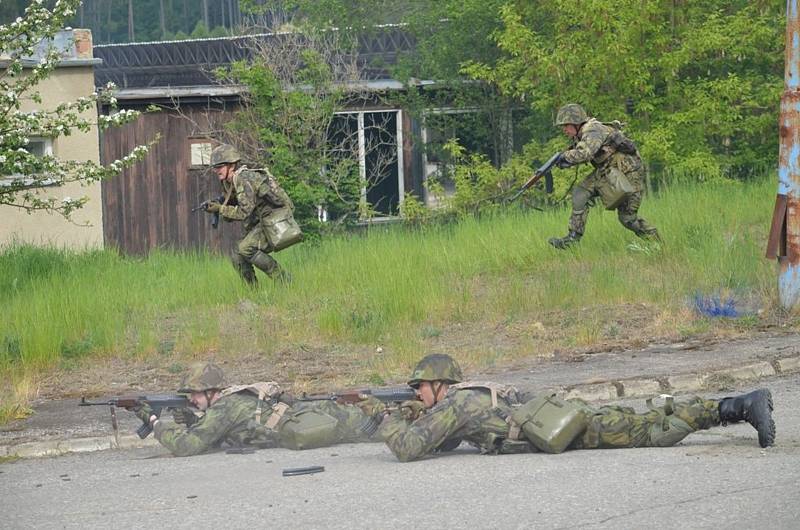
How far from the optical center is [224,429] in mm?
8656

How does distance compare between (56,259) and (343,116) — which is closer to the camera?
(56,259)

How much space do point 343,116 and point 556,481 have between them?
19461mm

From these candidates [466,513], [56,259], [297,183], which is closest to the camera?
[466,513]

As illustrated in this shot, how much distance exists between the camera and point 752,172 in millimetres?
22391

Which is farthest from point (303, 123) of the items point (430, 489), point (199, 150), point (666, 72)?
point (430, 489)

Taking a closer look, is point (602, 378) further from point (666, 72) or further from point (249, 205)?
point (666, 72)

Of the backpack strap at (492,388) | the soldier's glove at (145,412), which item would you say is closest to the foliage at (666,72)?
the backpack strap at (492,388)

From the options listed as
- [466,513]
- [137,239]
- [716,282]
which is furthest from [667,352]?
[137,239]

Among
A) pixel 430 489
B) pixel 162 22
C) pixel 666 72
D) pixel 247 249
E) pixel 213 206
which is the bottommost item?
pixel 430 489

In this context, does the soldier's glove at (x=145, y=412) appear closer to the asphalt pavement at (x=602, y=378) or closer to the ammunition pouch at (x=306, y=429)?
the asphalt pavement at (x=602, y=378)

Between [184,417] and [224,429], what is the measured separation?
0.33 meters

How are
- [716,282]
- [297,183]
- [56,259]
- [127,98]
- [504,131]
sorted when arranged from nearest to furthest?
1. [716,282]
2. [56,259]
3. [297,183]
4. [127,98]
5. [504,131]

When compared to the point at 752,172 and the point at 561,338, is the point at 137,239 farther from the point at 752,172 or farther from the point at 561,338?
the point at 561,338

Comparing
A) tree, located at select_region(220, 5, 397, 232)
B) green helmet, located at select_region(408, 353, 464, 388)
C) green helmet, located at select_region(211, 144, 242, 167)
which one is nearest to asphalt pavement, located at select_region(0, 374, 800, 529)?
green helmet, located at select_region(408, 353, 464, 388)
